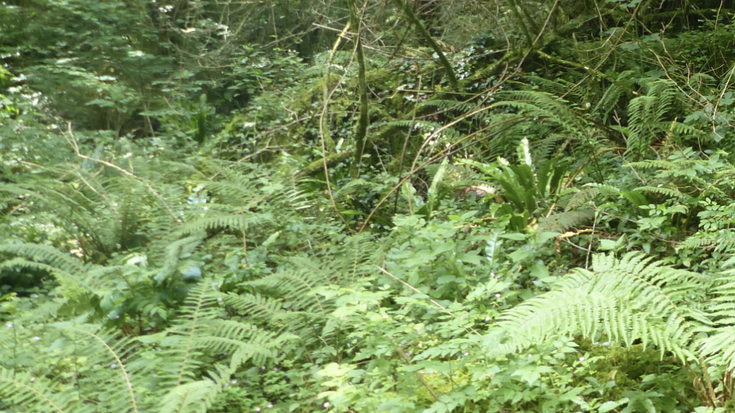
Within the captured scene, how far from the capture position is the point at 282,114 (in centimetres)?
614

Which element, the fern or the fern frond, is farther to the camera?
the fern frond

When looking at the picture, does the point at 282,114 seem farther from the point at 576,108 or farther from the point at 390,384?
the point at 390,384

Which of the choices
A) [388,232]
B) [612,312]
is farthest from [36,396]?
[388,232]

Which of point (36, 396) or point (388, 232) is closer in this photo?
point (36, 396)

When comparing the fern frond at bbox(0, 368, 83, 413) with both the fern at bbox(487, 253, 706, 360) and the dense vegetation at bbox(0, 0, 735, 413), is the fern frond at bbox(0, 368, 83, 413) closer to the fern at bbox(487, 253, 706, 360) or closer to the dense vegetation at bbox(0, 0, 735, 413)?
the dense vegetation at bbox(0, 0, 735, 413)

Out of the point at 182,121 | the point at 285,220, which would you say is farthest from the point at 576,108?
the point at 182,121

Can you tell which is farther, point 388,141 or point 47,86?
point 47,86

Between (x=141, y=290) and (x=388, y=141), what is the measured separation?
8.96 ft

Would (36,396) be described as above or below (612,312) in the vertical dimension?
below

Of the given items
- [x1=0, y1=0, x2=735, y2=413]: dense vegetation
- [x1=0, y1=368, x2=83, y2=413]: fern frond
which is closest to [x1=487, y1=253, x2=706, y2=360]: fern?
[x1=0, y1=0, x2=735, y2=413]: dense vegetation

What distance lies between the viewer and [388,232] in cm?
366

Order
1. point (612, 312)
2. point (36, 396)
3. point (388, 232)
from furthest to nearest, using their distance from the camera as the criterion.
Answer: point (388, 232), point (36, 396), point (612, 312)

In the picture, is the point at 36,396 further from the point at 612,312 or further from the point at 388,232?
the point at 388,232

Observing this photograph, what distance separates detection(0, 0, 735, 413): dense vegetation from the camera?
1807 millimetres
